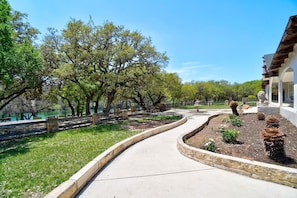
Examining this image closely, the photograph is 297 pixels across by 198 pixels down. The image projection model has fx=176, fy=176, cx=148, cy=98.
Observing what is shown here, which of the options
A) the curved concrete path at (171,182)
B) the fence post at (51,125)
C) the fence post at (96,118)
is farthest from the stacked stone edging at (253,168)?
the fence post at (96,118)

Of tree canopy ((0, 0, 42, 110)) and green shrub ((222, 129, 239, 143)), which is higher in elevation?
tree canopy ((0, 0, 42, 110))

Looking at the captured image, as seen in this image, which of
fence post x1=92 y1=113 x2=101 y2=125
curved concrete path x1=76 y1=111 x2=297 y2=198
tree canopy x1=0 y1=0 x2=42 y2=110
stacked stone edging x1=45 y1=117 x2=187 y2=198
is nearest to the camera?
stacked stone edging x1=45 y1=117 x2=187 y2=198

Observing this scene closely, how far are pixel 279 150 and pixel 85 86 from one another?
45.2 feet

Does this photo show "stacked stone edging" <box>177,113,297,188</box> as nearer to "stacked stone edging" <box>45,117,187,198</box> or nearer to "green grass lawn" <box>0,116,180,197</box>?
"stacked stone edging" <box>45,117,187,198</box>

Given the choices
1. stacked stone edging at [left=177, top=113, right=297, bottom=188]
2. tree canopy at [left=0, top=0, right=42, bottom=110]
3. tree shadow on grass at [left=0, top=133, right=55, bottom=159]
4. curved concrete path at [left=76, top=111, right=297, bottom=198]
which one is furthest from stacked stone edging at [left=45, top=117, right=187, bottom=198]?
tree canopy at [left=0, top=0, right=42, bottom=110]

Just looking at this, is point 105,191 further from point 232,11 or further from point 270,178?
point 232,11

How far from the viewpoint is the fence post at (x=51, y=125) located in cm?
1073

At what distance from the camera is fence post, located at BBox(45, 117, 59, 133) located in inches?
422

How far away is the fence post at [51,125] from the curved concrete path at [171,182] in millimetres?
7526

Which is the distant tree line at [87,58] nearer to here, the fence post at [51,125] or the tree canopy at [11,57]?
the tree canopy at [11,57]

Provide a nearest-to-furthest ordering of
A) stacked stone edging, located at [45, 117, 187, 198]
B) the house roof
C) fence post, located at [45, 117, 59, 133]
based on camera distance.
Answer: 1. stacked stone edging, located at [45, 117, 187, 198]
2. the house roof
3. fence post, located at [45, 117, 59, 133]

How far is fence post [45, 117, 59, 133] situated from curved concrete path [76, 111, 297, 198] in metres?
7.53

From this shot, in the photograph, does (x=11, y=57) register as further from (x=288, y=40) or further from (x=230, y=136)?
(x=288, y=40)

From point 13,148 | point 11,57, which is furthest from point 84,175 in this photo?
point 11,57
